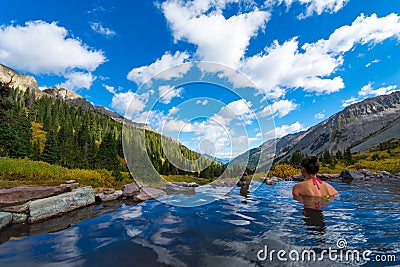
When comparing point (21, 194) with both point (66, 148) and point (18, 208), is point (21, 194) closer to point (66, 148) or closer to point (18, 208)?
point (18, 208)

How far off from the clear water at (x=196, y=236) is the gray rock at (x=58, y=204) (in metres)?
0.93

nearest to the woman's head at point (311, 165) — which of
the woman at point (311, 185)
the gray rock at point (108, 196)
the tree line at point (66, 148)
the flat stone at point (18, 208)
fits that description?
the woman at point (311, 185)

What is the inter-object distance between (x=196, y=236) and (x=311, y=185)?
679 centimetres

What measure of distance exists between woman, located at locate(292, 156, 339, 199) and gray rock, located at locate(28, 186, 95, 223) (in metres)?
10.8

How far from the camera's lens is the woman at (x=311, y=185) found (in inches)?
355

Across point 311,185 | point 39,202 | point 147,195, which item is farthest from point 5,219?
point 311,185

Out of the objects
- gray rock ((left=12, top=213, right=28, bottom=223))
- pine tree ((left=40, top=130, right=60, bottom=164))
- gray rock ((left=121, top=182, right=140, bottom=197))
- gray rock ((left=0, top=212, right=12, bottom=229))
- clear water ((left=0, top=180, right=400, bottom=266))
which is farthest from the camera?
pine tree ((left=40, top=130, right=60, bottom=164))

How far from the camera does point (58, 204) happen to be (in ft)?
29.8

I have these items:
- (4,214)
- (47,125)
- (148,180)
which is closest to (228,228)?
(4,214)

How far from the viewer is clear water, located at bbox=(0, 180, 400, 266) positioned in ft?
13.9

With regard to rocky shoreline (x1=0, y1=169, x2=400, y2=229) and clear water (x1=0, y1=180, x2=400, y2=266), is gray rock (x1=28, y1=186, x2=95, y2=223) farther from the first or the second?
clear water (x1=0, y1=180, x2=400, y2=266)

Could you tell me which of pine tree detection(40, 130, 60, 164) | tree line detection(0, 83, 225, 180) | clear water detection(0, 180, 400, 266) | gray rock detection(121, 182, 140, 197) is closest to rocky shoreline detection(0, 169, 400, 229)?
gray rock detection(121, 182, 140, 197)

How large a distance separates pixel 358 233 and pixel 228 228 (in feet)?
11.2

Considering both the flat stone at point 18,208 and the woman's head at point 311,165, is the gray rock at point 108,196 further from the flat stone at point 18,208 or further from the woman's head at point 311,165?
the woman's head at point 311,165
